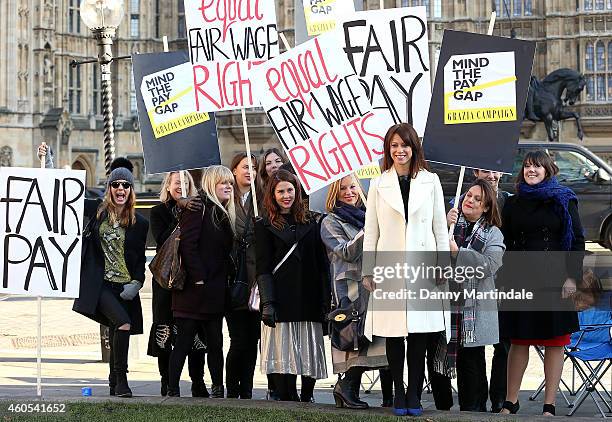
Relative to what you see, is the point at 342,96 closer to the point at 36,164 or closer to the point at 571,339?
the point at 571,339

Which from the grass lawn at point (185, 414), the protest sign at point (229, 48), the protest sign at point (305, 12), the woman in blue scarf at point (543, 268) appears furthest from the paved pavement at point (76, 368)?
the protest sign at point (305, 12)

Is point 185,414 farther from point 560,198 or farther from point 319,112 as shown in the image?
point 560,198

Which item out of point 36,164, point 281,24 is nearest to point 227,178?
point 36,164

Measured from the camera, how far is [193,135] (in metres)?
8.19

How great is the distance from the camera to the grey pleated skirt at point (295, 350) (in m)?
6.86

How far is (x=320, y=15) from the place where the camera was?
364 inches

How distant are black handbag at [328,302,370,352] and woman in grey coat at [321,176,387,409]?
3 centimetres

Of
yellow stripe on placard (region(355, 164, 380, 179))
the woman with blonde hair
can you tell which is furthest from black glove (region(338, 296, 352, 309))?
yellow stripe on placard (region(355, 164, 380, 179))

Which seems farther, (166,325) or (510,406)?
(166,325)

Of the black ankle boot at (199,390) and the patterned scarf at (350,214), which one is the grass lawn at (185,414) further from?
the patterned scarf at (350,214)

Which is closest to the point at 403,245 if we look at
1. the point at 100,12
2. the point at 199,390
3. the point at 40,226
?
the point at 199,390

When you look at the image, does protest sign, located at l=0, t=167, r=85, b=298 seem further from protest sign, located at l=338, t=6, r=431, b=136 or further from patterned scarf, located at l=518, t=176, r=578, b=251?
patterned scarf, located at l=518, t=176, r=578, b=251

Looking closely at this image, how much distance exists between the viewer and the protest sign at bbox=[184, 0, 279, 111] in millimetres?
7883

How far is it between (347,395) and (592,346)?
5.35 ft
